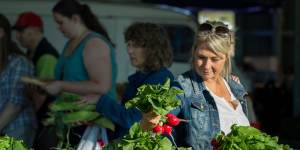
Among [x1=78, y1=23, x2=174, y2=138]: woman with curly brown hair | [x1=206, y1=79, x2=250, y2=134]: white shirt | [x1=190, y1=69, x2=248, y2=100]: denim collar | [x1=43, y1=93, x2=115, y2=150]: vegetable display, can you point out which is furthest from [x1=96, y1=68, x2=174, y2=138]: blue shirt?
[x1=206, y1=79, x2=250, y2=134]: white shirt

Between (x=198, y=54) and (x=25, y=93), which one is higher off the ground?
(x=198, y=54)

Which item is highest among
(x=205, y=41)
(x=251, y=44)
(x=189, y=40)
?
(x=205, y=41)

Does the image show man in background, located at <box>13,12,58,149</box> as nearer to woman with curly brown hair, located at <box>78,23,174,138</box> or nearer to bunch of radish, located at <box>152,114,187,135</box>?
woman with curly brown hair, located at <box>78,23,174,138</box>

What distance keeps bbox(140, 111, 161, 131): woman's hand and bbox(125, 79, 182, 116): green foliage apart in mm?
28

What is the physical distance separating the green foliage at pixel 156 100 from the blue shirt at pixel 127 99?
109cm

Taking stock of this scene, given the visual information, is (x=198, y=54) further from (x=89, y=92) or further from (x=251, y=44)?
(x=251, y=44)

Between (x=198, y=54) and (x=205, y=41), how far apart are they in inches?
2.7

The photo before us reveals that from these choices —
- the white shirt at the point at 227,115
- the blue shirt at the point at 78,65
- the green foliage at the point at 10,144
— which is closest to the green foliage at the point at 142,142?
the green foliage at the point at 10,144

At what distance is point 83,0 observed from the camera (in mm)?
9414

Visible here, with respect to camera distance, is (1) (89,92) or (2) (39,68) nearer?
(1) (89,92)

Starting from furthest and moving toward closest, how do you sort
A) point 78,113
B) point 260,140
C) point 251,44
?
point 251,44 < point 78,113 < point 260,140

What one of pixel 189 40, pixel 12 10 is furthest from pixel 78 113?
pixel 189 40

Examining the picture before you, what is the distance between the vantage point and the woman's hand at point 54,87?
483cm

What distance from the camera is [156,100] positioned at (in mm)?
2936
